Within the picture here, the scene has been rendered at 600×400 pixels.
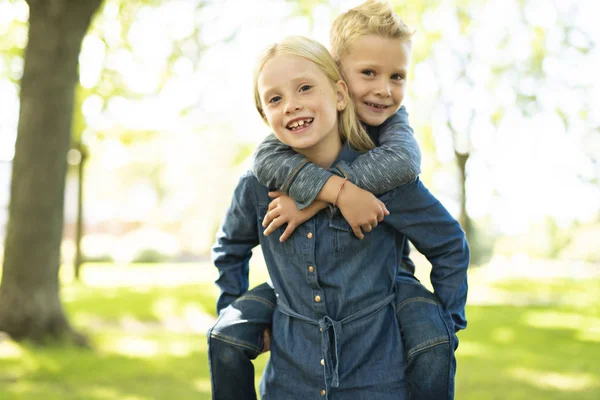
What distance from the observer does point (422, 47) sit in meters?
15.3

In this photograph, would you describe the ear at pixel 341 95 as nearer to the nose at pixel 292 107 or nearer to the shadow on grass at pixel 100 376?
the nose at pixel 292 107

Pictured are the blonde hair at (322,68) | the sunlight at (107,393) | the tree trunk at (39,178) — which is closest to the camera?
the blonde hair at (322,68)

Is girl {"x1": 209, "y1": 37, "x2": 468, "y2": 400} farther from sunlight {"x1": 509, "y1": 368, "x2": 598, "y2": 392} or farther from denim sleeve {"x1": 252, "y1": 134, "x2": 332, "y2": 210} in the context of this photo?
sunlight {"x1": 509, "y1": 368, "x2": 598, "y2": 392}

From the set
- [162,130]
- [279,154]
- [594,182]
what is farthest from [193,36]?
[279,154]

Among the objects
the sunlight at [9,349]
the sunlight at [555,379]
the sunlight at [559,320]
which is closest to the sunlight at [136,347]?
the sunlight at [9,349]

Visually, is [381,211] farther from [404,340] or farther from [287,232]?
[404,340]

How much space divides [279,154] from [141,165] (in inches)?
1795

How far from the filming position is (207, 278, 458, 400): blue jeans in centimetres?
202

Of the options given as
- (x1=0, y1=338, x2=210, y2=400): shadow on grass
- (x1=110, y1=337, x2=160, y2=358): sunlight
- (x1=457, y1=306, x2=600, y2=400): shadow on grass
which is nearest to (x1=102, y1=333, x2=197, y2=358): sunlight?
(x1=110, y1=337, x2=160, y2=358): sunlight

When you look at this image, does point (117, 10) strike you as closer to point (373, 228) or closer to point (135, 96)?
point (135, 96)

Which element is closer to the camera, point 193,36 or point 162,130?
point 193,36

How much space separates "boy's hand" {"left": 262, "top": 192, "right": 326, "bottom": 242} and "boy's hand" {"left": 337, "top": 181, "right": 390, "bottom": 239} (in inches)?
3.7

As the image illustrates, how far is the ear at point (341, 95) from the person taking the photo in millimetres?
2186

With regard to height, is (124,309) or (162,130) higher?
(162,130)
